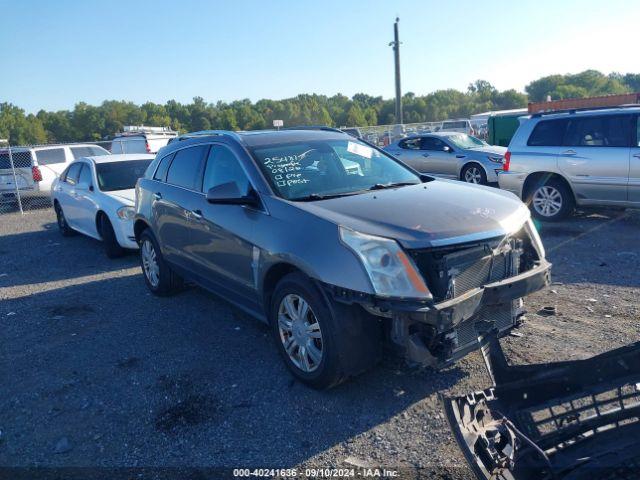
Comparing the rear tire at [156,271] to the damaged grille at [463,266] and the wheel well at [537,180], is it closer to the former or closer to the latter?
the damaged grille at [463,266]

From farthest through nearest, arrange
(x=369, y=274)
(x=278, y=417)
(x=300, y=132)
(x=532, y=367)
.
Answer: (x=300, y=132) < (x=278, y=417) < (x=369, y=274) < (x=532, y=367)

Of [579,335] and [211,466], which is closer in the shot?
[211,466]

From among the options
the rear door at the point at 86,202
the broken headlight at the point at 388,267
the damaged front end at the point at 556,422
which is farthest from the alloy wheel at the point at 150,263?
the damaged front end at the point at 556,422

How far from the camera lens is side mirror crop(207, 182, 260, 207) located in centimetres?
407

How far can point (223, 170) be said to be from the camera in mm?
4734

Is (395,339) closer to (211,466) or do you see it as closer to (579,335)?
(211,466)

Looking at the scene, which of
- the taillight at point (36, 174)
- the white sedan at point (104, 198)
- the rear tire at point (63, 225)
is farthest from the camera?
the taillight at point (36, 174)

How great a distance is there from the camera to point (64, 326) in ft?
18.1

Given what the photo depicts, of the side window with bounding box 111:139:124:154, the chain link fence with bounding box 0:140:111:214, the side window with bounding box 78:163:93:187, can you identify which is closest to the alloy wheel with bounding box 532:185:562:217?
the side window with bounding box 78:163:93:187

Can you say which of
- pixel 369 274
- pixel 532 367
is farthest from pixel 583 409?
pixel 369 274

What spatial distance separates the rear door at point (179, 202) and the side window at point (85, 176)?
381 cm

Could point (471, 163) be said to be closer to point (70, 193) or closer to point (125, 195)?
point (125, 195)

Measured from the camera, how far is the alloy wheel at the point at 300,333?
3.62m

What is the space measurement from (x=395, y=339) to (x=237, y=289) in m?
1.72
